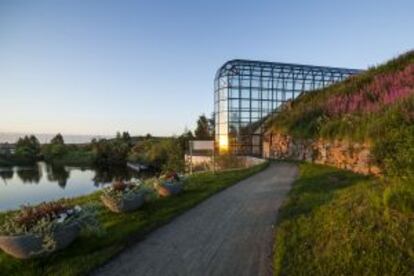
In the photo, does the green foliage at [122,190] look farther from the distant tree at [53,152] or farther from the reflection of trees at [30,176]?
the distant tree at [53,152]

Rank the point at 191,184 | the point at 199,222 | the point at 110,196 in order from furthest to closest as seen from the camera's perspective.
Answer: the point at 191,184
the point at 110,196
the point at 199,222

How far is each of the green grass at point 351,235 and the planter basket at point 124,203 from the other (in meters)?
3.06

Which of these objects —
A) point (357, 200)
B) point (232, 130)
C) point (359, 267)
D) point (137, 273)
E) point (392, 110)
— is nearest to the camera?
point (359, 267)

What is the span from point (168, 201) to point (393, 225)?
206 inches

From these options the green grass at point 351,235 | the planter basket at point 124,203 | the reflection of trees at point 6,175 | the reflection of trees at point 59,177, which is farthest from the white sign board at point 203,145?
the reflection of trees at point 6,175

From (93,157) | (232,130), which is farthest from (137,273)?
(93,157)

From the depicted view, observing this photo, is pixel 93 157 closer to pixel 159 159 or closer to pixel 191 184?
pixel 159 159

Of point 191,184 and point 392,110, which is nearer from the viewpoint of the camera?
point 392,110

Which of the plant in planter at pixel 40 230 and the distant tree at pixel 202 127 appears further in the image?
the distant tree at pixel 202 127

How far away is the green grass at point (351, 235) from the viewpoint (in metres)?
4.03

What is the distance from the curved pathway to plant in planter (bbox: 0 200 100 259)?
91 cm

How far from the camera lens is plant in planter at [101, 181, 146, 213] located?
7.39 metres

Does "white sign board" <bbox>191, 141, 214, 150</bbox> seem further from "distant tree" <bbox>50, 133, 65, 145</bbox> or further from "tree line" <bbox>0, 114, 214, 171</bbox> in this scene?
"distant tree" <bbox>50, 133, 65, 145</bbox>

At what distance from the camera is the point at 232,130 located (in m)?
24.3
